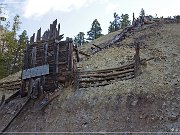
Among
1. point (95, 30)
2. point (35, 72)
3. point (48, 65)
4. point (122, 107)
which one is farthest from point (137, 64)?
point (95, 30)

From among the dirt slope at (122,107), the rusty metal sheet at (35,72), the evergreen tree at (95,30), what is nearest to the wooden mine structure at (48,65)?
the rusty metal sheet at (35,72)

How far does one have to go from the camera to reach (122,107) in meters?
14.7

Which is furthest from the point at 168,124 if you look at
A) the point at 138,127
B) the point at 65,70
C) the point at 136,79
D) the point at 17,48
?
the point at 17,48

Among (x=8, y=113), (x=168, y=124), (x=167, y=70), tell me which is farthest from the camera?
(x=8, y=113)

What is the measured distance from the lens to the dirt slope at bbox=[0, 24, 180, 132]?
43.8ft

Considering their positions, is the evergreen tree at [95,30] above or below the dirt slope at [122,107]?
above

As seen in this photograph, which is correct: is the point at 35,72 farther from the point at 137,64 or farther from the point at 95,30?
the point at 95,30

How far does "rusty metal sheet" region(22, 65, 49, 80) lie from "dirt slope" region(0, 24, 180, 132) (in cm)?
204

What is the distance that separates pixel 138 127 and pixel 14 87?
526 inches

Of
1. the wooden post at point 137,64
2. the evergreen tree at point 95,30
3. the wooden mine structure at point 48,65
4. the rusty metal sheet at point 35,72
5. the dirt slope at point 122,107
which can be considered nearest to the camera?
the dirt slope at point 122,107

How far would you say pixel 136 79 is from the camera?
55.3ft

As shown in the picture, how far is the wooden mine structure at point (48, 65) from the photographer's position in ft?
63.5

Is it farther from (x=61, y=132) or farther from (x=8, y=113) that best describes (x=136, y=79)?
(x=8, y=113)

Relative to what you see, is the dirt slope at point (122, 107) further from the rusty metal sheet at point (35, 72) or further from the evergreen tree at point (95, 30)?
the evergreen tree at point (95, 30)
